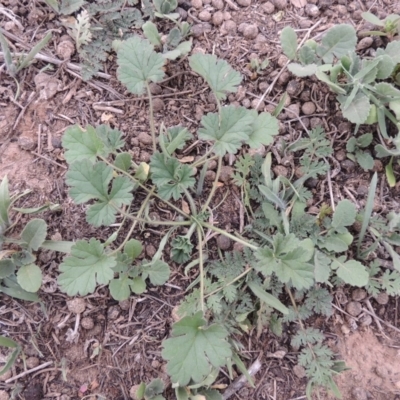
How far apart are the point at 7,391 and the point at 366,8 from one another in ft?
7.77

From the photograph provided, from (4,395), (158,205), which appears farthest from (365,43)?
(4,395)

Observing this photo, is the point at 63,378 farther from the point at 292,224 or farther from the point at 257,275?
the point at 292,224

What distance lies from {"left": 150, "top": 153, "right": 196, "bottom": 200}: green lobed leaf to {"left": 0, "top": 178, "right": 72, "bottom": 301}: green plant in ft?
1.49

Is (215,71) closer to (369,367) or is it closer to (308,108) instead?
(308,108)

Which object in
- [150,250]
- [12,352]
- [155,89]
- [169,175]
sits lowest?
Result: [12,352]

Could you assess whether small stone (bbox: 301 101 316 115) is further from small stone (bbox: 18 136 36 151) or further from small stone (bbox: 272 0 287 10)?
small stone (bbox: 18 136 36 151)

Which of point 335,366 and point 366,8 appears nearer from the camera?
point 335,366

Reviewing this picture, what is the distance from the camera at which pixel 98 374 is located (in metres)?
1.75

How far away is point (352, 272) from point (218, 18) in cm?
133

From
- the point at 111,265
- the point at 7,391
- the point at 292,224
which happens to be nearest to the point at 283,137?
the point at 292,224

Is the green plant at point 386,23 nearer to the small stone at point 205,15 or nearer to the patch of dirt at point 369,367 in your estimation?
the small stone at point 205,15

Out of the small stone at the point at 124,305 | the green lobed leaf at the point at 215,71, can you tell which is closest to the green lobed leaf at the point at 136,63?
the green lobed leaf at the point at 215,71

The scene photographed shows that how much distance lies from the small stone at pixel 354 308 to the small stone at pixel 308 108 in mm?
871

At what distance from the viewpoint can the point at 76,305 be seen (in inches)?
69.4
